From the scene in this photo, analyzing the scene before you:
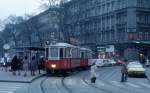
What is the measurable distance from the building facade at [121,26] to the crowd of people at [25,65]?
39.1 metres

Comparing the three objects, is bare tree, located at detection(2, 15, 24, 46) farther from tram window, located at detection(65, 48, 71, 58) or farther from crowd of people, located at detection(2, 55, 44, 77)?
tram window, located at detection(65, 48, 71, 58)

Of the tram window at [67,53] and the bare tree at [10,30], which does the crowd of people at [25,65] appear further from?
the bare tree at [10,30]

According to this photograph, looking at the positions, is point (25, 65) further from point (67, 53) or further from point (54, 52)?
point (67, 53)

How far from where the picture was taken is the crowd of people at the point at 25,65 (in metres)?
41.3

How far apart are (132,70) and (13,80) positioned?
16772 mm

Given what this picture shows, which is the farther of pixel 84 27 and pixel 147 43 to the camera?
pixel 84 27

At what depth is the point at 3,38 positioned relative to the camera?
138 m

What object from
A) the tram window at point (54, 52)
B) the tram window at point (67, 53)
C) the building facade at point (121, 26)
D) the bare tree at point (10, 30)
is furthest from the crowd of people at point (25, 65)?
the bare tree at point (10, 30)

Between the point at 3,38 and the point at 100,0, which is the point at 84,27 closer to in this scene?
the point at 100,0

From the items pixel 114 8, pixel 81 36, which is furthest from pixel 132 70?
pixel 81 36

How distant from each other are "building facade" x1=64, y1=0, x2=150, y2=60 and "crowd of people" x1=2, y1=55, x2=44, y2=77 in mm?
39105

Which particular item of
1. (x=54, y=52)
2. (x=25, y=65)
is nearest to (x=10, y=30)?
(x=25, y=65)

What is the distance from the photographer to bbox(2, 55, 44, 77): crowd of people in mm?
41297

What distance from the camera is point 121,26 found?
100 metres
